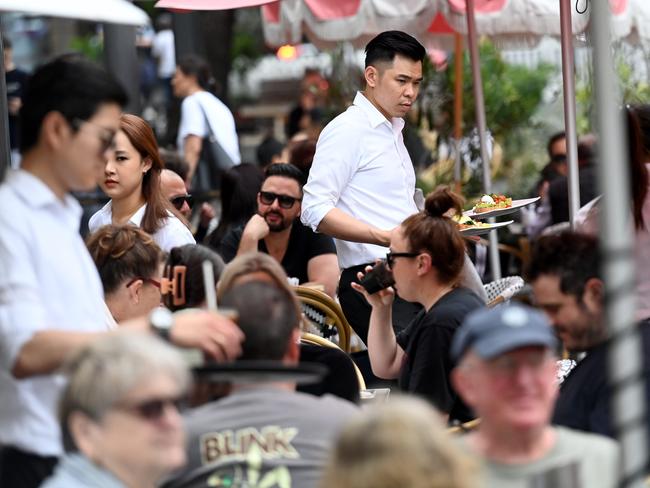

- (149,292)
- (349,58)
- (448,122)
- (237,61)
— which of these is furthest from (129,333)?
(237,61)

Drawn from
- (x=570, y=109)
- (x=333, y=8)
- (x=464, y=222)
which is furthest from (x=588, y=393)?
(x=333, y=8)

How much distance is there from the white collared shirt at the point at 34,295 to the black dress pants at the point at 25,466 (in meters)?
0.02

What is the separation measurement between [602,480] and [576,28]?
17.1 feet

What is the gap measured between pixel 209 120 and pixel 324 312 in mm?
4950

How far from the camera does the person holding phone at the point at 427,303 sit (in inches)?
181

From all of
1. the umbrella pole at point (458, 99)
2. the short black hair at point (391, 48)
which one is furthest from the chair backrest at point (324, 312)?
the umbrella pole at point (458, 99)

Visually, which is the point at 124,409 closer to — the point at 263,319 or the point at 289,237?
the point at 263,319

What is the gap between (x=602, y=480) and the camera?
3.15 m

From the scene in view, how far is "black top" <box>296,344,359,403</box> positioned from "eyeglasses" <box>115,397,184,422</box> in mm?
1296

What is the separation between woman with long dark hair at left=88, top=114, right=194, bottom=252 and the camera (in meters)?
5.78

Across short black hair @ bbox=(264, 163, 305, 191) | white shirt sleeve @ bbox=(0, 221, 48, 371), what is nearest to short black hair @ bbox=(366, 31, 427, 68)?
short black hair @ bbox=(264, 163, 305, 191)

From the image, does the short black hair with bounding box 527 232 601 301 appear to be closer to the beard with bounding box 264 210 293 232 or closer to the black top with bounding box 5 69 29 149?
the beard with bounding box 264 210 293 232

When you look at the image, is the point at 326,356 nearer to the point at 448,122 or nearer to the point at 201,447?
the point at 201,447

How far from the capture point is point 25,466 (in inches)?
128
